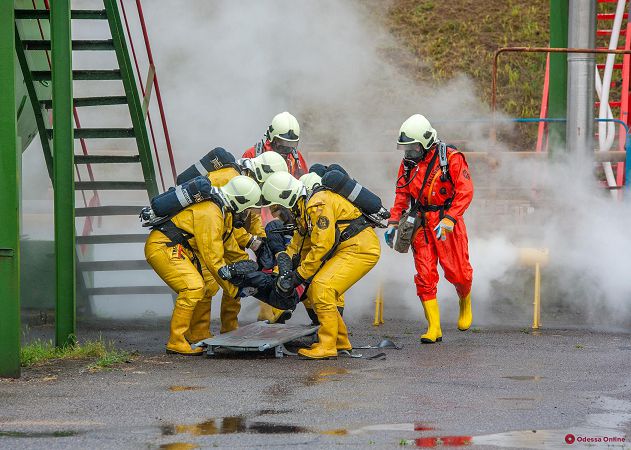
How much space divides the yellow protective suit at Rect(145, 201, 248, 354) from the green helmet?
180cm

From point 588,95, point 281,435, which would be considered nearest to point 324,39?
point 588,95

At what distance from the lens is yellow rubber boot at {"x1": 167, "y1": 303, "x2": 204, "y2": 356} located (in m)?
9.26

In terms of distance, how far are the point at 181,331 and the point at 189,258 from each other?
65 centimetres

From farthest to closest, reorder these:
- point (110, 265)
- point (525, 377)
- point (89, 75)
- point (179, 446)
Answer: point (110, 265)
point (89, 75)
point (525, 377)
point (179, 446)

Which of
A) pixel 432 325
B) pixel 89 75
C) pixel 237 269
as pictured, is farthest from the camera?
pixel 89 75

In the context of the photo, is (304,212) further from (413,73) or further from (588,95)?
(413,73)

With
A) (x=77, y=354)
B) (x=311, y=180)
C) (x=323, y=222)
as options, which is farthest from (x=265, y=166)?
(x=77, y=354)

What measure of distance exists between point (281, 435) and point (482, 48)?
780 inches

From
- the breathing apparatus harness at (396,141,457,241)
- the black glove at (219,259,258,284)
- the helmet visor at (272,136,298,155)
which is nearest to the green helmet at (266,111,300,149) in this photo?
the helmet visor at (272,136,298,155)

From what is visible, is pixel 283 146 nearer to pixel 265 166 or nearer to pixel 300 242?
pixel 265 166

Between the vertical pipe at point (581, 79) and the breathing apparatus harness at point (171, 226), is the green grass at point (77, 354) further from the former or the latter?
the vertical pipe at point (581, 79)

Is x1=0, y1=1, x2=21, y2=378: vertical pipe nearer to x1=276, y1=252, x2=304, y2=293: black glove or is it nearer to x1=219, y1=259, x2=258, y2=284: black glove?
A: x1=219, y1=259, x2=258, y2=284: black glove

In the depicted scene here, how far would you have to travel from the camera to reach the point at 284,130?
11055 millimetres

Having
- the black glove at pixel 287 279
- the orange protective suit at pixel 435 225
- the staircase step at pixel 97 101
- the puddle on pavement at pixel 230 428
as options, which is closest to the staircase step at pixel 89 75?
the staircase step at pixel 97 101
